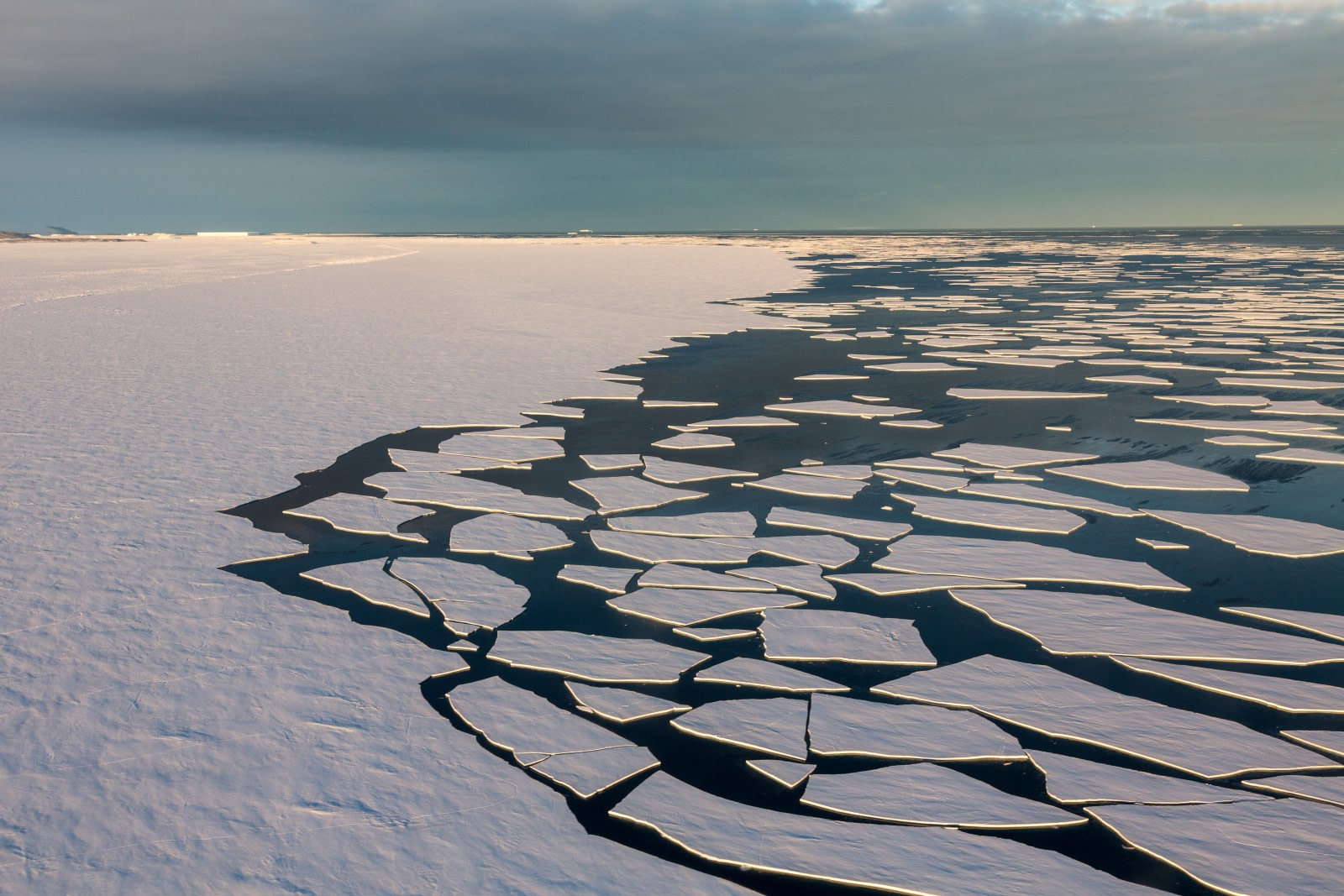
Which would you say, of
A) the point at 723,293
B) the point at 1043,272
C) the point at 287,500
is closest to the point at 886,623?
the point at 287,500

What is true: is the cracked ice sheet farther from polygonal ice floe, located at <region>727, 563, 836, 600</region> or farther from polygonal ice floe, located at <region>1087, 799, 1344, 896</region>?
polygonal ice floe, located at <region>727, 563, 836, 600</region>

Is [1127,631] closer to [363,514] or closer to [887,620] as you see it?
[887,620]

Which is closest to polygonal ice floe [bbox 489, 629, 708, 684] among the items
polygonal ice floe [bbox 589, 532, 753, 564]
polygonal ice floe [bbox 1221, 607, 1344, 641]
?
polygonal ice floe [bbox 589, 532, 753, 564]

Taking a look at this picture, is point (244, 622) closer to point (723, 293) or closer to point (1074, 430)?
point (1074, 430)

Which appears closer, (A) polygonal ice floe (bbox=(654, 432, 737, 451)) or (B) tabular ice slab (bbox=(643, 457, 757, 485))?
(B) tabular ice slab (bbox=(643, 457, 757, 485))

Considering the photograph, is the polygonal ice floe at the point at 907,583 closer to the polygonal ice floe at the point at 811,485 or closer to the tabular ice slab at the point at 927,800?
the polygonal ice floe at the point at 811,485

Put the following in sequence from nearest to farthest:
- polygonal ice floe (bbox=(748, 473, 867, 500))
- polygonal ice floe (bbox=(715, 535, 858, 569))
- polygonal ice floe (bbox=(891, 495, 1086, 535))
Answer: polygonal ice floe (bbox=(715, 535, 858, 569)) < polygonal ice floe (bbox=(891, 495, 1086, 535)) < polygonal ice floe (bbox=(748, 473, 867, 500))

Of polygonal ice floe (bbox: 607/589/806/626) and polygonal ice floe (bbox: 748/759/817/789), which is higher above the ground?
polygonal ice floe (bbox: 607/589/806/626)
